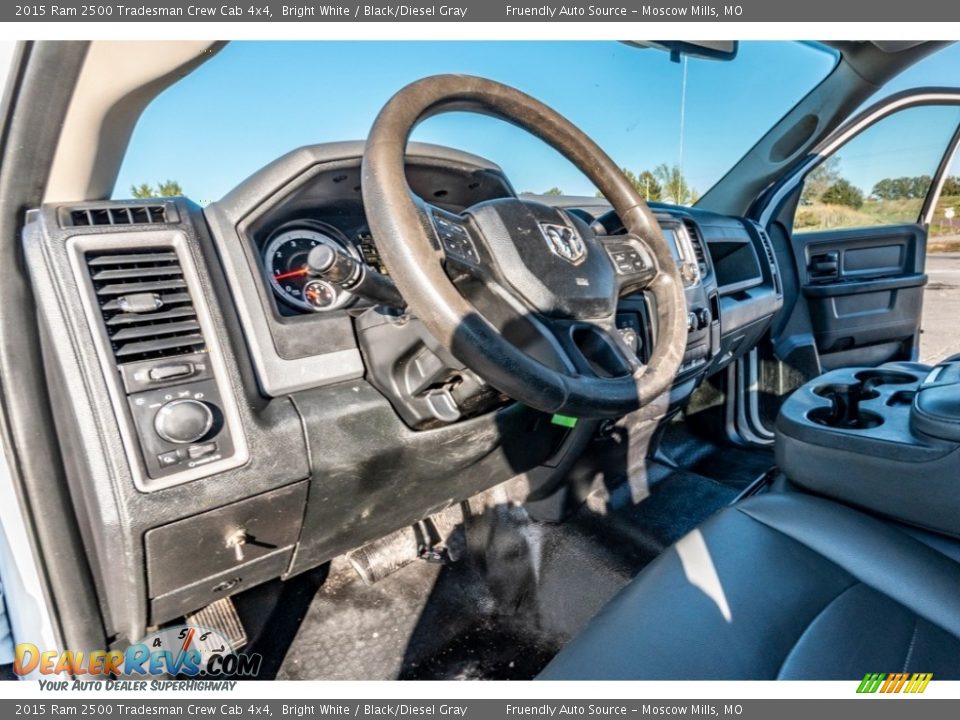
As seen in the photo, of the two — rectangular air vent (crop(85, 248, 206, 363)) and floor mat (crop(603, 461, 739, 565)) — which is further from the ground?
rectangular air vent (crop(85, 248, 206, 363))

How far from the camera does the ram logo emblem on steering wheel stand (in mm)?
991

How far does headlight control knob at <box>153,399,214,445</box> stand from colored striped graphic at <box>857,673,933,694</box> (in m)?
1.07

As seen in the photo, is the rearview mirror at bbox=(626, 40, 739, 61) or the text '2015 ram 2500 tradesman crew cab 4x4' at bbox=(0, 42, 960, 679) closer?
the text '2015 ram 2500 tradesman crew cab 4x4' at bbox=(0, 42, 960, 679)

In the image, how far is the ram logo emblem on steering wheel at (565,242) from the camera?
991 mm

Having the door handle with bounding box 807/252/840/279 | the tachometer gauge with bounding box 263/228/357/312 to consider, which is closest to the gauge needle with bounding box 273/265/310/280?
the tachometer gauge with bounding box 263/228/357/312

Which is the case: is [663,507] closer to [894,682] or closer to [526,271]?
[894,682]

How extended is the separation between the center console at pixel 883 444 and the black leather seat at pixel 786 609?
7 cm

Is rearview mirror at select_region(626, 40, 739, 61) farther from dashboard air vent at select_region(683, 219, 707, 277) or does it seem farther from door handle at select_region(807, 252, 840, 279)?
door handle at select_region(807, 252, 840, 279)

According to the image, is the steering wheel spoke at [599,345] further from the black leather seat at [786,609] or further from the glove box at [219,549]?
the glove box at [219,549]

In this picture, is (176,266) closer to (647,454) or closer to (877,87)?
(647,454)

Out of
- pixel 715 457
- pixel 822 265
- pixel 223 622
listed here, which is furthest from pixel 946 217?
pixel 223 622

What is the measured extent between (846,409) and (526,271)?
0.94 m
